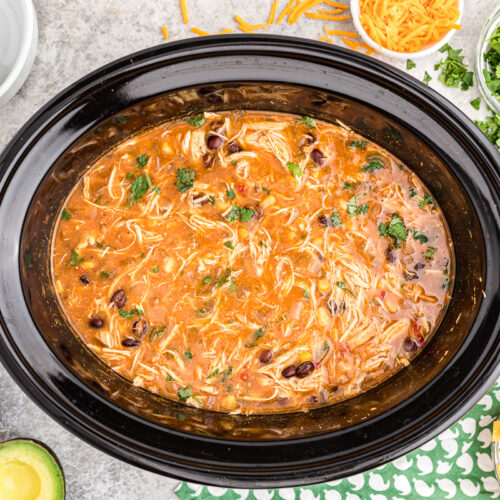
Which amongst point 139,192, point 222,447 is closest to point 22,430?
point 222,447

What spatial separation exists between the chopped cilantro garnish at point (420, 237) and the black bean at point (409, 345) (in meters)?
0.83

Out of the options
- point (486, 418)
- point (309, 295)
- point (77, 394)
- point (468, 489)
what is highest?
point (309, 295)

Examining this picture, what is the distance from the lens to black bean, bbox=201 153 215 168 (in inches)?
180

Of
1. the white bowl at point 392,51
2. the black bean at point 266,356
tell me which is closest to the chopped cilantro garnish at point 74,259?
the black bean at point 266,356

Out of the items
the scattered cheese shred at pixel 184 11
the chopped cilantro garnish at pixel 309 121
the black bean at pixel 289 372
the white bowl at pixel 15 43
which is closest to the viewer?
the white bowl at pixel 15 43

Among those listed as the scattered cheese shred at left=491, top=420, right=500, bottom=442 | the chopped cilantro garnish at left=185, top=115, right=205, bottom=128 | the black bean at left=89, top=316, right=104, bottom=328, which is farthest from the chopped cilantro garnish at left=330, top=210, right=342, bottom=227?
the scattered cheese shred at left=491, top=420, right=500, bottom=442

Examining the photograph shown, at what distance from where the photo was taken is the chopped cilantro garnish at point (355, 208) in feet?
15.1

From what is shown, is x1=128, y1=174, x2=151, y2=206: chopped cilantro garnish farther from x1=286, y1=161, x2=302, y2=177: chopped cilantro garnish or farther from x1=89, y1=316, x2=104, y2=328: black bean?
x1=286, y1=161, x2=302, y2=177: chopped cilantro garnish

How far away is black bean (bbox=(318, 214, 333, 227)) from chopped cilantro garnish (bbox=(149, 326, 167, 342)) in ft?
5.03

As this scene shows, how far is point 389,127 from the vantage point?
14.2 feet

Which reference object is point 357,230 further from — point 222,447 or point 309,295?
point 222,447

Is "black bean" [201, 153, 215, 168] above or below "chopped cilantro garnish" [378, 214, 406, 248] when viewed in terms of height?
above

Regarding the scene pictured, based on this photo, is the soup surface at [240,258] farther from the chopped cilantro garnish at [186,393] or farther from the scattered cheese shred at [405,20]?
the scattered cheese shred at [405,20]

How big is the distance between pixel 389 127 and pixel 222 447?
277 cm
